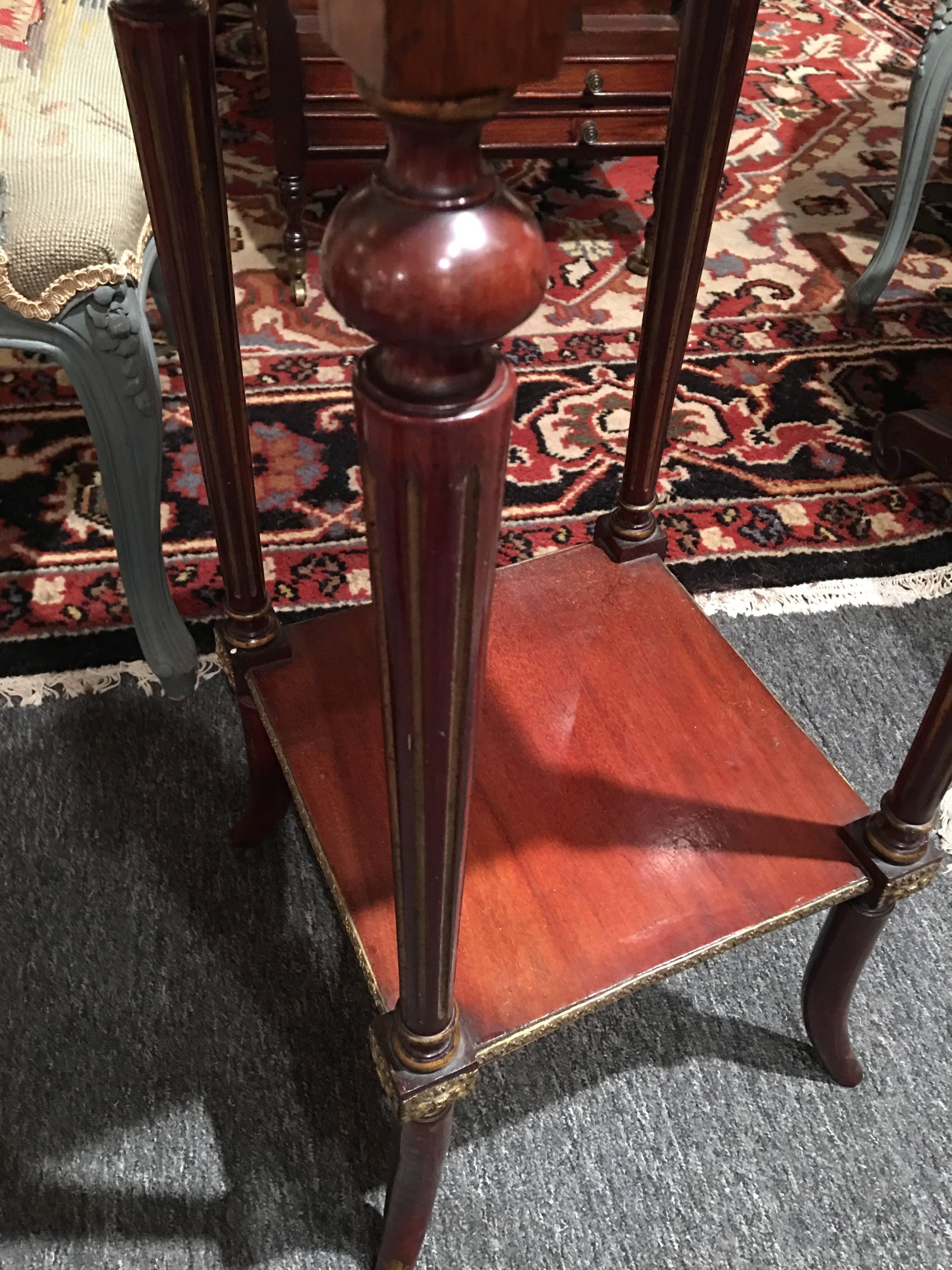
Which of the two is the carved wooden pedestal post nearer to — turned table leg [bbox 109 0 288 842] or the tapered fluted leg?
turned table leg [bbox 109 0 288 842]

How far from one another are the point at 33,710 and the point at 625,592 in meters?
0.56

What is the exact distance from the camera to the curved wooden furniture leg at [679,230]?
55 centimetres

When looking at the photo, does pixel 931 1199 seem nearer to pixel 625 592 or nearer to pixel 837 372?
pixel 625 592

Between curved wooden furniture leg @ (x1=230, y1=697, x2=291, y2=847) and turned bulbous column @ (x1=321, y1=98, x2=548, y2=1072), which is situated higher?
turned bulbous column @ (x1=321, y1=98, x2=548, y2=1072)

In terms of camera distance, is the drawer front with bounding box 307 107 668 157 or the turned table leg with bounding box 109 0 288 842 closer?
the turned table leg with bounding box 109 0 288 842

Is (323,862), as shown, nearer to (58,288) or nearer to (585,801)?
(585,801)

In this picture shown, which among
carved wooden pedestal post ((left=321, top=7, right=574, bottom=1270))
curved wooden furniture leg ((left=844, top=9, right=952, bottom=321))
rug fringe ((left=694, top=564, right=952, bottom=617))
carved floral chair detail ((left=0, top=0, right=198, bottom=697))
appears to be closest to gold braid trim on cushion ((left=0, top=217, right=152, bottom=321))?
carved floral chair detail ((left=0, top=0, right=198, bottom=697))

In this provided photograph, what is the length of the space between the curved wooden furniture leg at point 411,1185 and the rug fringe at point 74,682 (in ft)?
1.70

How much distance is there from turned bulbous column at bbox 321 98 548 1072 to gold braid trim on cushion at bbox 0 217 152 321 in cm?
51

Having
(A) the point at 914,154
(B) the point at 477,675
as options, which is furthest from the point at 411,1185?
(A) the point at 914,154

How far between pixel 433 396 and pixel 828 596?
35.2 inches

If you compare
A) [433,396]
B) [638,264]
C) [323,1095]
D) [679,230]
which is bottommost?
[323,1095]

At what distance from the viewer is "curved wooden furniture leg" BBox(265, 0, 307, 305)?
121 centimetres

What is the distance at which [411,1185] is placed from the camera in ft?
1.90
